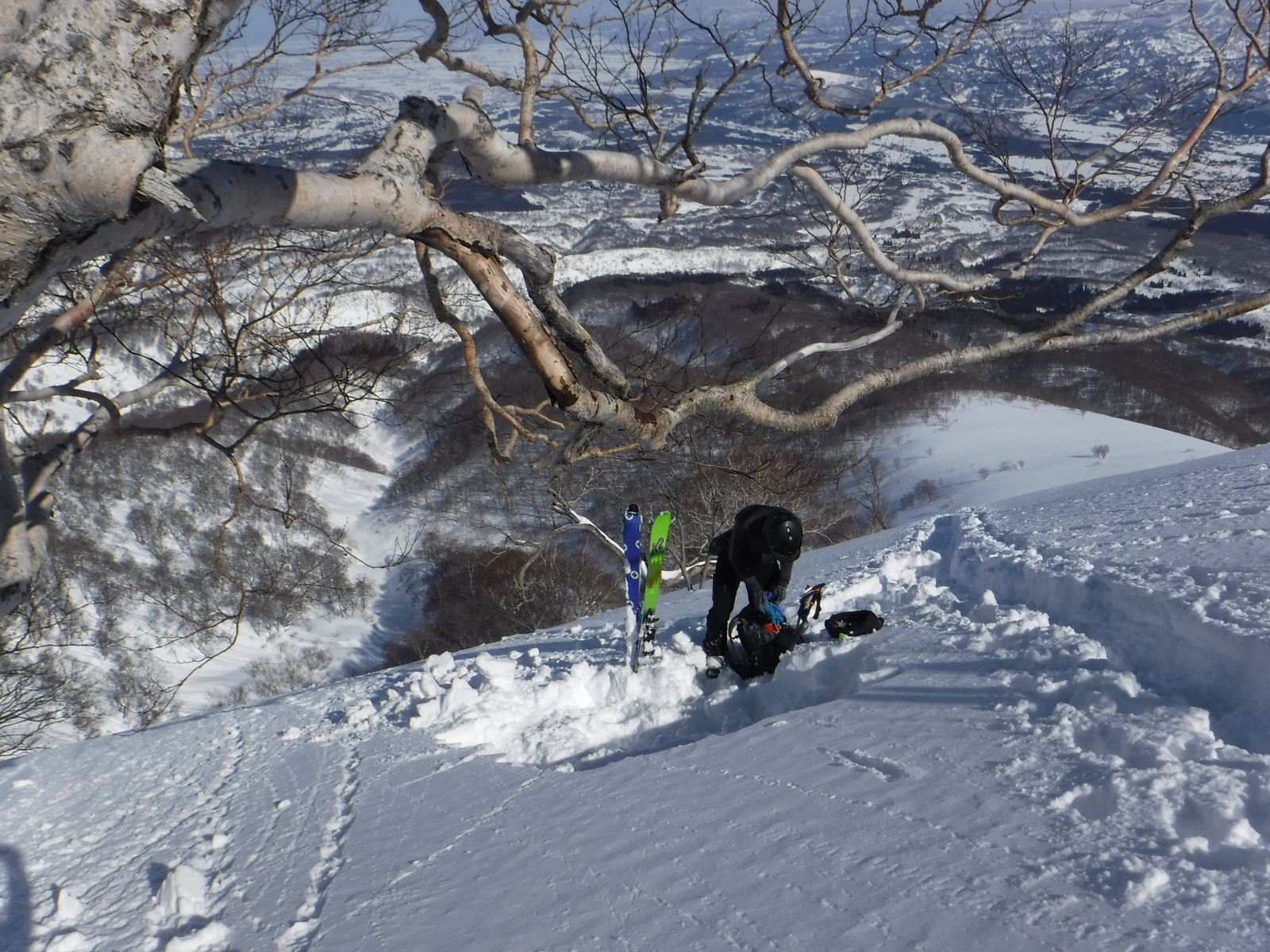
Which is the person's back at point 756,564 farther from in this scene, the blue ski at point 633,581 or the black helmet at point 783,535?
the blue ski at point 633,581

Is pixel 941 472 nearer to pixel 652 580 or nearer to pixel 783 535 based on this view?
pixel 652 580

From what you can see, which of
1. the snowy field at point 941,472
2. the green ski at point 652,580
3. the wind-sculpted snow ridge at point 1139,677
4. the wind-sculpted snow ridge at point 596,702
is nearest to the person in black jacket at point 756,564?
the wind-sculpted snow ridge at point 596,702

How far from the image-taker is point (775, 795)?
7.65 feet

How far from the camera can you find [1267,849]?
1655 mm

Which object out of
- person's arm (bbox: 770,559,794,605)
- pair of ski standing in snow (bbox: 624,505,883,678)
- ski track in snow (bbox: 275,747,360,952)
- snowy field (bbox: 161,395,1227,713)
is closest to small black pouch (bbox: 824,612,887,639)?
pair of ski standing in snow (bbox: 624,505,883,678)

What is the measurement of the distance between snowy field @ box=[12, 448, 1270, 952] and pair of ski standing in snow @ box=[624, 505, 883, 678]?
0.37 feet

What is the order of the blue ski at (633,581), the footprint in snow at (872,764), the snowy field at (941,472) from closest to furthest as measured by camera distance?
the footprint in snow at (872,764) → the blue ski at (633,581) → the snowy field at (941,472)

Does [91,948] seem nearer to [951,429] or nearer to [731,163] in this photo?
[951,429]

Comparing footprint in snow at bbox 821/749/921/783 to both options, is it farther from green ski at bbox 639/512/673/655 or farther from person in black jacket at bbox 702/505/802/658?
green ski at bbox 639/512/673/655

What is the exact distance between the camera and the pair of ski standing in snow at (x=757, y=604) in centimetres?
367

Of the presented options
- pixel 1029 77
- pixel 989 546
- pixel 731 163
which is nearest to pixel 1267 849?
pixel 989 546

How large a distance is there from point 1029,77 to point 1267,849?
6.32 metres

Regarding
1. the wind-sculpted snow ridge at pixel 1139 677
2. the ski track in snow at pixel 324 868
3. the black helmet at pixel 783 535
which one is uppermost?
the black helmet at pixel 783 535

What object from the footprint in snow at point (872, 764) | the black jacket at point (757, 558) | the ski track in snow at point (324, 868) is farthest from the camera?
the black jacket at point (757, 558)
